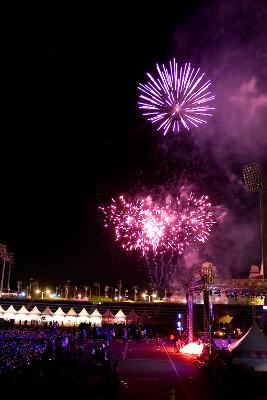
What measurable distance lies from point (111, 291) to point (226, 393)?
463 feet

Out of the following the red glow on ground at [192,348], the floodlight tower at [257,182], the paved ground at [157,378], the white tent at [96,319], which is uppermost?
the floodlight tower at [257,182]

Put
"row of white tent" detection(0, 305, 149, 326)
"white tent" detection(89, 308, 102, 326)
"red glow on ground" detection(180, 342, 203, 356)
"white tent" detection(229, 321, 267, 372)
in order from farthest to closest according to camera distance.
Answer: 1. "white tent" detection(89, 308, 102, 326)
2. "row of white tent" detection(0, 305, 149, 326)
3. "red glow on ground" detection(180, 342, 203, 356)
4. "white tent" detection(229, 321, 267, 372)

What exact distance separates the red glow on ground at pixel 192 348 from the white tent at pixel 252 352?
7.01 meters

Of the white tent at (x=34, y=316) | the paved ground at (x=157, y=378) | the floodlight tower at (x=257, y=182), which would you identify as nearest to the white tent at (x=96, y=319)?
the white tent at (x=34, y=316)

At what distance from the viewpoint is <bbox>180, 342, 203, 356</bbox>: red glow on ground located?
28306mm

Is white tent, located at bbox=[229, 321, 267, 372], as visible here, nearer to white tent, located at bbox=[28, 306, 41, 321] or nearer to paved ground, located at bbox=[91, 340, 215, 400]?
paved ground, located at bbox=[91, 340, 215, 400]

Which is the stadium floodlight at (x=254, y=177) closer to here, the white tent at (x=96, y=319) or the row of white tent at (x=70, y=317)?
the row of white tent at (x=70, y=317)

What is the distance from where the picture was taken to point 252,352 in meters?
20.7

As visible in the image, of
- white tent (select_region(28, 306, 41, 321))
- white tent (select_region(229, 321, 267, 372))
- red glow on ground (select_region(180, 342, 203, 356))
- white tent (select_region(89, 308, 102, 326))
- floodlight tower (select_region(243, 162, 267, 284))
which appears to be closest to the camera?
white tent (select_region(229, 321, 267, 372))

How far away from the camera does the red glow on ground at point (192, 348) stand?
92.9 feet

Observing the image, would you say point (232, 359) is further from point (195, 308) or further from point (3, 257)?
point (3, 257)

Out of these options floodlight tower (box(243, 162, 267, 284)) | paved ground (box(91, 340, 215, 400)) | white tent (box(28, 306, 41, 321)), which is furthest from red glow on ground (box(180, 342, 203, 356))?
floodlight tower (box(243, 162, 267, 284))

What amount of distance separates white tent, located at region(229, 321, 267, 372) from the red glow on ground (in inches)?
276

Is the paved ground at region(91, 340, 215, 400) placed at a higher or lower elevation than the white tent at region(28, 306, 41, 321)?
lower
